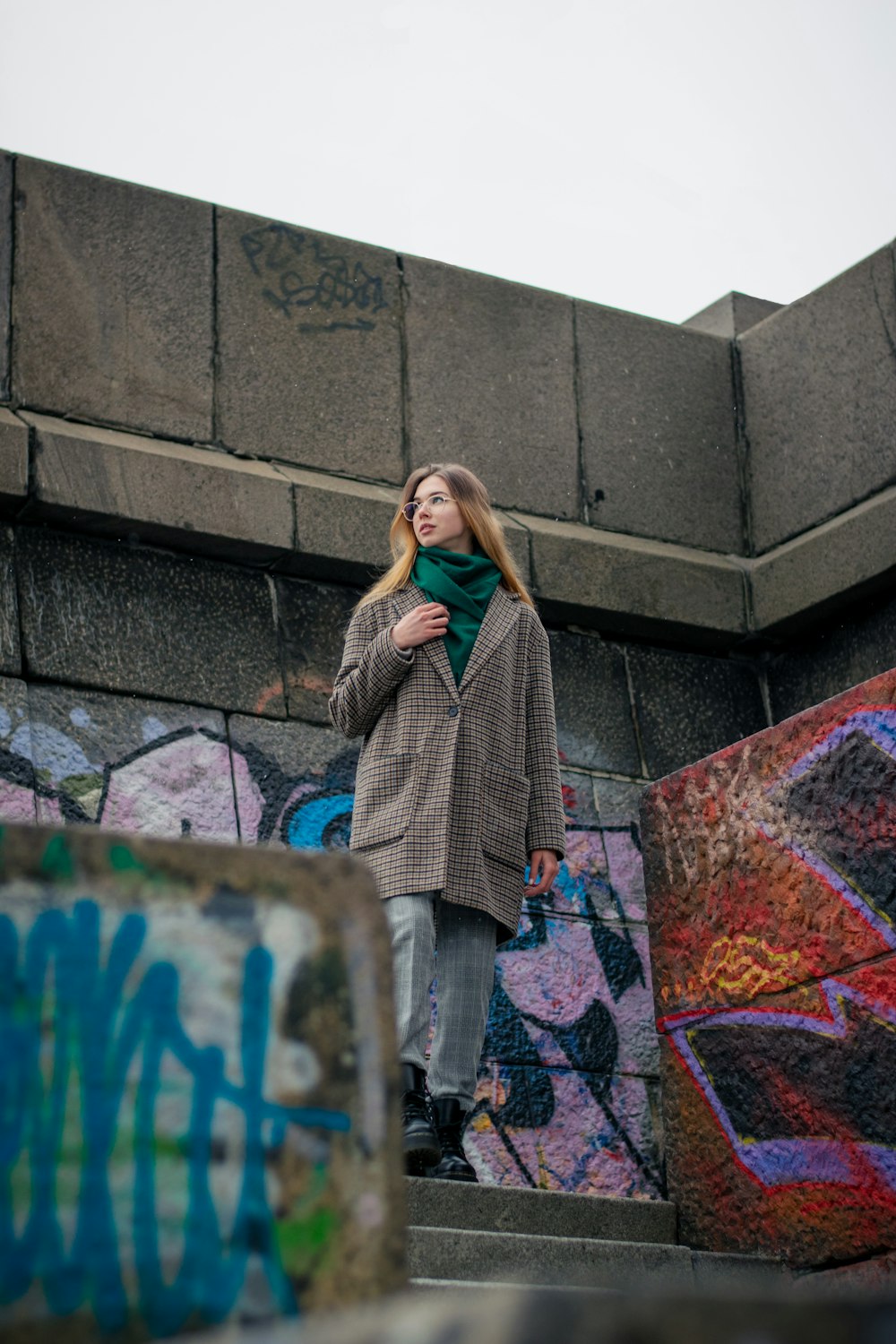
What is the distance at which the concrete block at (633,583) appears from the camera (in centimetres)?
606

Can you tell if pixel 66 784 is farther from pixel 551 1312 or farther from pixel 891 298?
pixel 551 1312

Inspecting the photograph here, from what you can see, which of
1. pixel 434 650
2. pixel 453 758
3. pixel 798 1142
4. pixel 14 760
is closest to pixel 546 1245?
pixel 798 1142

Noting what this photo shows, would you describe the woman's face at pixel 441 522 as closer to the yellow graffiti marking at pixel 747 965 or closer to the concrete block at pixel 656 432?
the yellow graffiti marking at pixel 747 965

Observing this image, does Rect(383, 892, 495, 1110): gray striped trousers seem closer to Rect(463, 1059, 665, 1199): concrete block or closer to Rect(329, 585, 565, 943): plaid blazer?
Rect(329, 585, 565, 943): plaid blazer

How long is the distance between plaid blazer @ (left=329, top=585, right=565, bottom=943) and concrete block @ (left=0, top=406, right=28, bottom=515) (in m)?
1.36

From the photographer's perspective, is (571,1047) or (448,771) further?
(571,1047)

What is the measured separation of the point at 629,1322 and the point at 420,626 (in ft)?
9.74

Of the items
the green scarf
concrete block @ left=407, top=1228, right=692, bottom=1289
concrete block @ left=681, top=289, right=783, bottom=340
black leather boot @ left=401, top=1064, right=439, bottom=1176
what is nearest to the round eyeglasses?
the green scarf

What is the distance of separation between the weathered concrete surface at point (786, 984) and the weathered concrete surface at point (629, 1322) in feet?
8.71

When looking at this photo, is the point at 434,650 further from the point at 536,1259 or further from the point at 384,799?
the point at 536,1259

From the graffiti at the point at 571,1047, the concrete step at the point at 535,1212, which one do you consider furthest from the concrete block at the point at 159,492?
the concrete step at the point at 535,1212

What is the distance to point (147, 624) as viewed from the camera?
5.36 metres

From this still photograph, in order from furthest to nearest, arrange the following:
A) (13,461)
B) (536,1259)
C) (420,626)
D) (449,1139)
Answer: (13,461) → (420,626) → (449,1139) → (536,1259)

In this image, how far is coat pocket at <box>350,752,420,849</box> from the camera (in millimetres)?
4016
